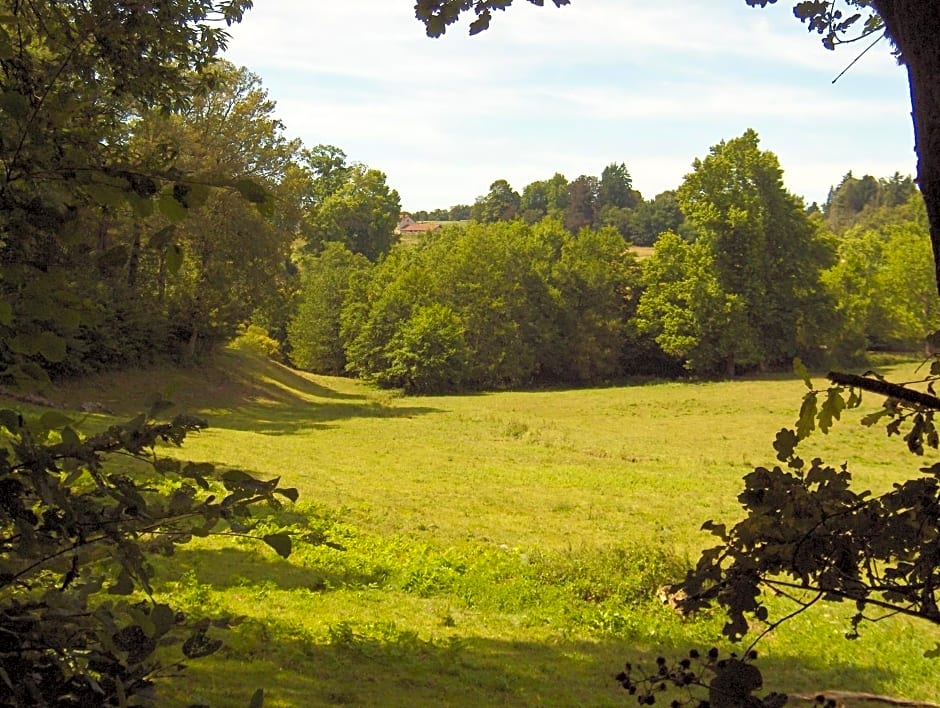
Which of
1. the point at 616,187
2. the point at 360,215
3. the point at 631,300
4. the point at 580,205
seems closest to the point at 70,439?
the point at 631,300

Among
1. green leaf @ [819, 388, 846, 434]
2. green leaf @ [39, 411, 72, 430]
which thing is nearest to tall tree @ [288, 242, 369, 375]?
green leaf @ [819, 388, 846, 434]

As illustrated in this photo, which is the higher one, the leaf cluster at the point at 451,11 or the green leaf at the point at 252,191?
the leaf cluster at the point at 451,11

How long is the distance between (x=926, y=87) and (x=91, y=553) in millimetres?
2005

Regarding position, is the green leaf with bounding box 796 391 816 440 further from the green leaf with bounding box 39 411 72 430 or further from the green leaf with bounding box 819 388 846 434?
the green leaf with bounding box 39 411 72 430

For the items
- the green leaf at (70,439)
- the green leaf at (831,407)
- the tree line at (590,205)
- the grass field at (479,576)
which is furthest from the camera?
the tree line at (590,205)

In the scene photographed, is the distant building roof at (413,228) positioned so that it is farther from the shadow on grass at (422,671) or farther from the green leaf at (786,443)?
the green leaf at (786,443)

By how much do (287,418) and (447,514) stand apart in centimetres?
1763

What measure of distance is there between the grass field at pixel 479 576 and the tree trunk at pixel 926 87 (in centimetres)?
151

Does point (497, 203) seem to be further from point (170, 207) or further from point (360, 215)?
point (170, 207)

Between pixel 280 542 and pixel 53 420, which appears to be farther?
pixel 53 420

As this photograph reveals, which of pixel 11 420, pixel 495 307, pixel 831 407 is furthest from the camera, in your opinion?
pixel 495 307

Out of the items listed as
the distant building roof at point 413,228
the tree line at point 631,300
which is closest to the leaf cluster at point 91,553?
the tree line at point 631,300

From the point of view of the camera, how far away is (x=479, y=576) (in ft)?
34.5

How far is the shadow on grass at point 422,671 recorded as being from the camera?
5.91 metres
